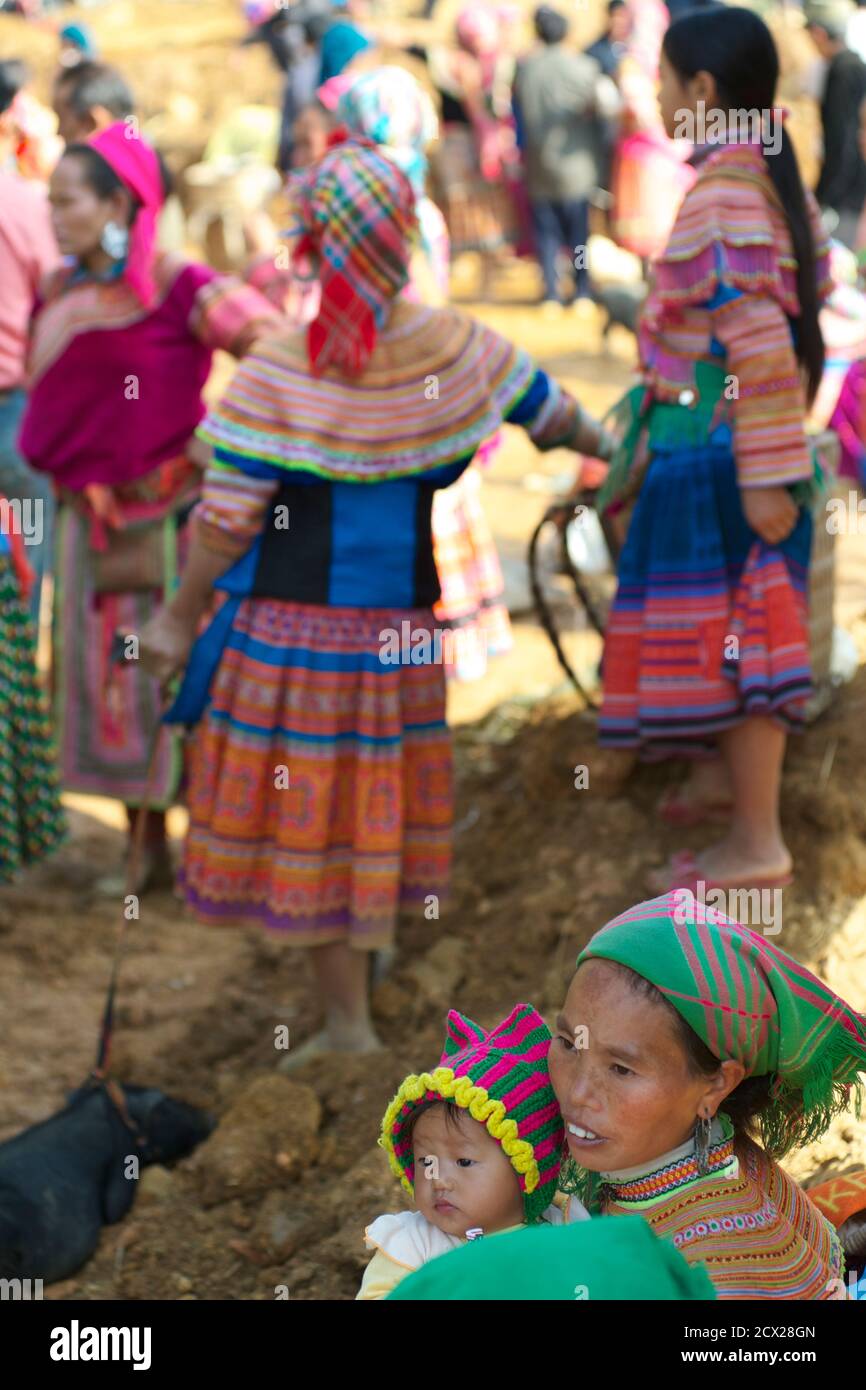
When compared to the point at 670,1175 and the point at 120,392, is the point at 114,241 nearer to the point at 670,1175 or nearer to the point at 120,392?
the point at 120,392

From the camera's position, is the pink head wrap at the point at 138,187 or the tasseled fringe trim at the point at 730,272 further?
the pink head wrap at the point at 138,187

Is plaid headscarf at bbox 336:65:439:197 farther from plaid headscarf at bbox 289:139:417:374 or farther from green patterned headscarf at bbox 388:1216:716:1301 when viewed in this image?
green patterned headscarf at bbox 388:1216:716:1301

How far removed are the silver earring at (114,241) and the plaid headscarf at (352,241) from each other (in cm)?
103

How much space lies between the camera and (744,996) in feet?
6.46

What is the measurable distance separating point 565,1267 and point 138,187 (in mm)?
3431

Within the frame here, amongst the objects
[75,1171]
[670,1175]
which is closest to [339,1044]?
[75,1171]

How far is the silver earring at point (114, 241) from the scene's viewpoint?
423 centimetres

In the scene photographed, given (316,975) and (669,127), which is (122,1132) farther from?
(669,127)

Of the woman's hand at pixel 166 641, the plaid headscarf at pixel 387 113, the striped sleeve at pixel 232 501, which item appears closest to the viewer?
the striped sleeve at pixel 232 501

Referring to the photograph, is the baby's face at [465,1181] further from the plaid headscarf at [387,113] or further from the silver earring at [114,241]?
the plaid headscarf at [387,113]

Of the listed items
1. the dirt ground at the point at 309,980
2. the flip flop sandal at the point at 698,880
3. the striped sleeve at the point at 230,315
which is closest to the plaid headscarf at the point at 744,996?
the dirt ground at the point at 309,980

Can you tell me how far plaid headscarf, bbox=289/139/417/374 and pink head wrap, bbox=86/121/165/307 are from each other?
1.00 m
